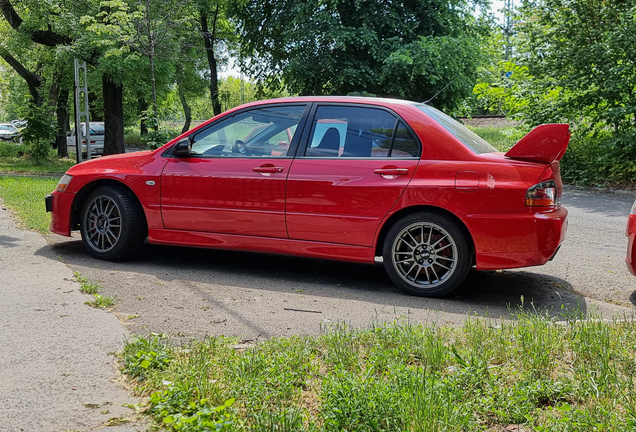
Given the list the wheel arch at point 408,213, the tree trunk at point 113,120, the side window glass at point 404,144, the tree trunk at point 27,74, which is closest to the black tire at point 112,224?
the wheel arch at point 408,213

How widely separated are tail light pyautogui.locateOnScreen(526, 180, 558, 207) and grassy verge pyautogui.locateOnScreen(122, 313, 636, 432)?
1.38 m

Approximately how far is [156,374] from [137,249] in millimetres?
3652

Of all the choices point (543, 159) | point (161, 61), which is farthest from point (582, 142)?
point (161, 61)

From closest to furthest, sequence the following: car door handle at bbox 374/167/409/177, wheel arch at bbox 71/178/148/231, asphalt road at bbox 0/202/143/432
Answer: asphalt road at bbox 0/202/143/432 < car door handle at bbox 374/167/409/177 < wheel arch at bbox 71/178/148/231

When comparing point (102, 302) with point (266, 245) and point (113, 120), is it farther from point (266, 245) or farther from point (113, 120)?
point (113, 120)

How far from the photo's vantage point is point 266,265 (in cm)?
709

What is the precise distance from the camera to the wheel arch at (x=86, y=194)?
6.98m

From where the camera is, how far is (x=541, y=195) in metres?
5.46

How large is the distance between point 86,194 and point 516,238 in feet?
14.8

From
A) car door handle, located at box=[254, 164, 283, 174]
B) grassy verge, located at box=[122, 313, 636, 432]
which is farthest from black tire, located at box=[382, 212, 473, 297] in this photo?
grassy verge, located at box=[122, 313, 636, 432]

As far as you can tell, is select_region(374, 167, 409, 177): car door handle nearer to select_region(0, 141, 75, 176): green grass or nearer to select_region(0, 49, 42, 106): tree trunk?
select_region(0, 141, 75, 176): green grass

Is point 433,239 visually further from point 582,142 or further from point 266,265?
point 582,142

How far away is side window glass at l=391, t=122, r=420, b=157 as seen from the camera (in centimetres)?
589

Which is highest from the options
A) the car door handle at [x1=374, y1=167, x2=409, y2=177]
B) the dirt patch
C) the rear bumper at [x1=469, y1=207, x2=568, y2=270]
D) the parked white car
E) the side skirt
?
the dirt patch
